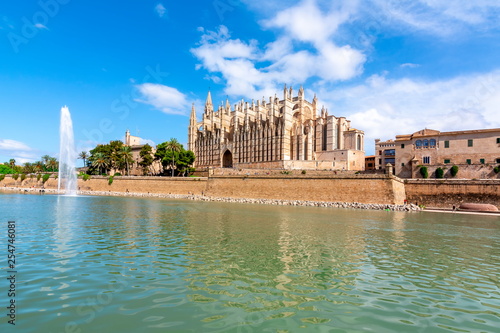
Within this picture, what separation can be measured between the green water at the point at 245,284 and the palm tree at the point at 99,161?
177ft

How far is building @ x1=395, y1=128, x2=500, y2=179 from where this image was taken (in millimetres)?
32594

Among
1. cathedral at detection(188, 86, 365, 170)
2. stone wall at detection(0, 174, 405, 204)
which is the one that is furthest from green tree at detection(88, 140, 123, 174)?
cathedral at detection(188, 86, 365, 170)

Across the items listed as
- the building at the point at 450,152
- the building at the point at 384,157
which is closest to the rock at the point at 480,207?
the building at the point at 450,152

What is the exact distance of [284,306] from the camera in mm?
5359

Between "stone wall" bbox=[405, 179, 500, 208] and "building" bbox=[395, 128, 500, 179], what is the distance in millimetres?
3744

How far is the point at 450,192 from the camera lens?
3075cm

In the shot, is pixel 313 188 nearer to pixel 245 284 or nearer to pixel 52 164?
pixel 245 284

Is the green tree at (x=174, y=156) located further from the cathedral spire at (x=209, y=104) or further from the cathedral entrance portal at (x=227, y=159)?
the cathedral spire at (x=209, y=104)

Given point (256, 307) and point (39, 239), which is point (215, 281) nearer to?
point (256, 307)

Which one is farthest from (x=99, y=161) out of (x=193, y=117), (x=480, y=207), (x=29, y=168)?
(x=480, y=207)

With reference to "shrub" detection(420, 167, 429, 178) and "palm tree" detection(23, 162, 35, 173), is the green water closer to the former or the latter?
"shrub" detection(420, 167, 429, 178)

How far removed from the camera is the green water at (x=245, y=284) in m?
4.74

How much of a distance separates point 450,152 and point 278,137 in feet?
102

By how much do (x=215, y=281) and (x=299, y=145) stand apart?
5264 centimetres
